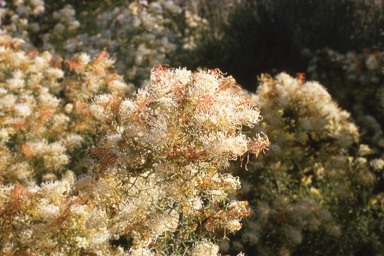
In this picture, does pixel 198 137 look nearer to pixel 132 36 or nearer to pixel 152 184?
pixel 152 184

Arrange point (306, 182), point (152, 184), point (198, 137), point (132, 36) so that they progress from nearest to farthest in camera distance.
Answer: point (198, 137) < point (152, 184) < point (306, 182) < point (132, 36)

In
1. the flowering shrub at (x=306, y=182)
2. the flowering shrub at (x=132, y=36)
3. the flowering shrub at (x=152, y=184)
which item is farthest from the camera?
the flowering shrub at (x=132, y=36)

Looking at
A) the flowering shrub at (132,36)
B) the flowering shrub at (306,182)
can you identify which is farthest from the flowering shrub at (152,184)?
the flowering shrub at (132,36)

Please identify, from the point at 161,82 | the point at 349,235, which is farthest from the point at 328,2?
the point at 161,82

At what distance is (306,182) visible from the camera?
324 centimetres

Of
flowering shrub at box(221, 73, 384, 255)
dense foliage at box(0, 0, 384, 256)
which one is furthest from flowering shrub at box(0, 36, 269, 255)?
flowering shrub at box(221, 73, 384, 255)

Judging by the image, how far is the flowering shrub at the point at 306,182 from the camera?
260 cm

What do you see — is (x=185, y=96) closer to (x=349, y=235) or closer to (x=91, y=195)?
(x=91, y=195)

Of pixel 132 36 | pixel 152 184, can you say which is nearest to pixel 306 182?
pixel 152 184

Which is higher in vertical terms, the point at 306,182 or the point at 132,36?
the point at 132,36

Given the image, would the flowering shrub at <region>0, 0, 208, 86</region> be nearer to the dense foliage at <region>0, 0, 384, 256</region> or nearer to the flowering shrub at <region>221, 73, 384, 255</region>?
the dense foliage at <region>0, 0, 384, 256</region>

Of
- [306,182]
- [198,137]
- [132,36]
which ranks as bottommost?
[306,182]

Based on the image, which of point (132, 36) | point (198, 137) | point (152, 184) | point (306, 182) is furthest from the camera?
point (132, 36)

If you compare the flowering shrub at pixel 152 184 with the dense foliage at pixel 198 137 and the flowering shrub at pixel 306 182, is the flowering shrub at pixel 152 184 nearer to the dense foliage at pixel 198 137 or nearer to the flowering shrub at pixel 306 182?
the dense foliage at pixel 198 137
